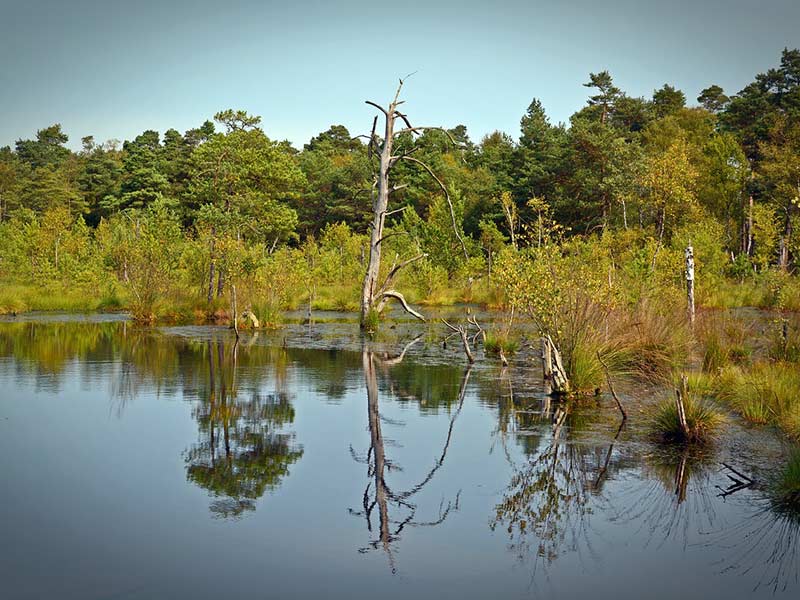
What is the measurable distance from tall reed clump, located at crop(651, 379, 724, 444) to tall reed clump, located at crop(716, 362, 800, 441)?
87 cm

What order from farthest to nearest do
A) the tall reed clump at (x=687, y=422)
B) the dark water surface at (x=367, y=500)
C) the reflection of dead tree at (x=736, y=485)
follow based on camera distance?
the tall reed clump at (x=687, y=422) < the reflection of dead tree at (x=736, y=485) < the dark water surface at (x=367, y=500)

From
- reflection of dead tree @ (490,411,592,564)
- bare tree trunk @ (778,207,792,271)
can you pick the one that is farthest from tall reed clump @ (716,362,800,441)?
bare tree trunk @ (778,207,792,271)

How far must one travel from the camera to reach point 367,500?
8539 mm

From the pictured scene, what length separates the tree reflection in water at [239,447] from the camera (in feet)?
29.2

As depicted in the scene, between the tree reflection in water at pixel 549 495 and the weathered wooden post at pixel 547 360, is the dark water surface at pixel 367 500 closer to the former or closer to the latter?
the tree reflection in water at pixel 549 495

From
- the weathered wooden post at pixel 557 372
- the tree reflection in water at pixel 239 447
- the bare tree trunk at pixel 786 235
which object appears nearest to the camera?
the tree reflection in water at pixel 239 447

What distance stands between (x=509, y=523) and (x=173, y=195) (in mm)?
60804

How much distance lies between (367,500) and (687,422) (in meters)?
4.71

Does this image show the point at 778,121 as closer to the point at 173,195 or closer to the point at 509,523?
the point at 173,195

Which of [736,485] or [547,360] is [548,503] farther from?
[547,360]

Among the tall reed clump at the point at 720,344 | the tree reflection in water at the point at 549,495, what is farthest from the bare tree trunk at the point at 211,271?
the tree reflection in water at the point at 549,495

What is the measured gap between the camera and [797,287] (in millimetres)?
22875

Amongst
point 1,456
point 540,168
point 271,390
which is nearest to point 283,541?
point 1,456

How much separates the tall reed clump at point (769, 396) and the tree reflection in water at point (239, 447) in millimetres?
6473
